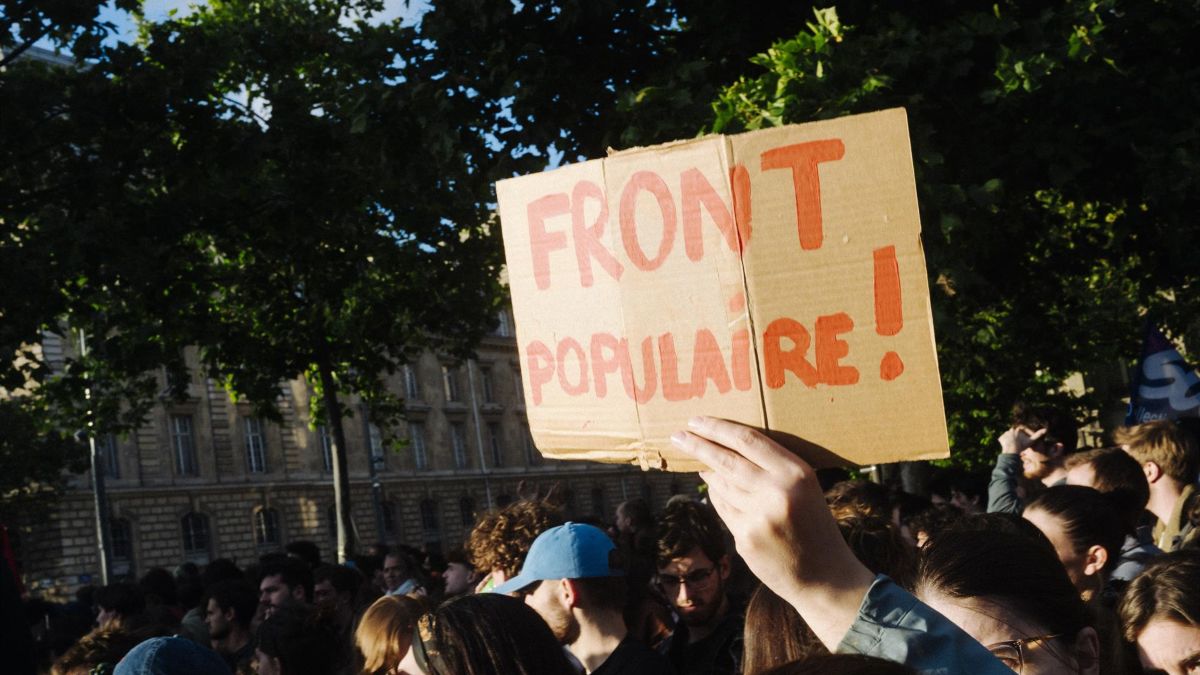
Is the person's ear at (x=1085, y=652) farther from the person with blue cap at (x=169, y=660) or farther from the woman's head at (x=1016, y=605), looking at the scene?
the person with blue cap at (x=169, y=660)

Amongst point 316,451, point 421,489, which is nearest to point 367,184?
point 316,451

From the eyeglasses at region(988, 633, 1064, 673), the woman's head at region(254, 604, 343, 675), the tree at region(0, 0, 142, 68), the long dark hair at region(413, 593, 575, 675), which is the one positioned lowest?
the woman's head at region(254, 604, 343, 675)

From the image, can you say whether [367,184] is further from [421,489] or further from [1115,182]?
[421,489]

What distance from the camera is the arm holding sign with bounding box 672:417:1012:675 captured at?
1957 millimetres

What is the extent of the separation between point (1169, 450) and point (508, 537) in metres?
2.70

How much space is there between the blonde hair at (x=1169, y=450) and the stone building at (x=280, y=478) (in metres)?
34.0

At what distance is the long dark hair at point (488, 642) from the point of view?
10.7ft

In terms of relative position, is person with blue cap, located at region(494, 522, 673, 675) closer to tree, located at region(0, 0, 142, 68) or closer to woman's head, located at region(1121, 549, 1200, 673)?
woman's head, located at region(1121, 549, 1200, 673)

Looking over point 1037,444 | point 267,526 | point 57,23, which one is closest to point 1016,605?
point 1037,444

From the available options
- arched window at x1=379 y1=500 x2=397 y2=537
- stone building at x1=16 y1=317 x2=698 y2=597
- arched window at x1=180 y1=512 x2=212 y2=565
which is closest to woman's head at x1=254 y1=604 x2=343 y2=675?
stone building at x1=16 y1=317 x2=698 y2=597

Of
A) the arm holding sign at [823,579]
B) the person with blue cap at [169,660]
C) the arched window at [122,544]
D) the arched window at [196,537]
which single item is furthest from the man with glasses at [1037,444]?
the arched window at [196,537]

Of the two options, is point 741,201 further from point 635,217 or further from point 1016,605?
point 1016,605

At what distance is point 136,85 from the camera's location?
1384 centimetres

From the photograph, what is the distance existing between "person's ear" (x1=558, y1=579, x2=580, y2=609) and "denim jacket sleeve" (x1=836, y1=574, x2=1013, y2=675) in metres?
2.64
